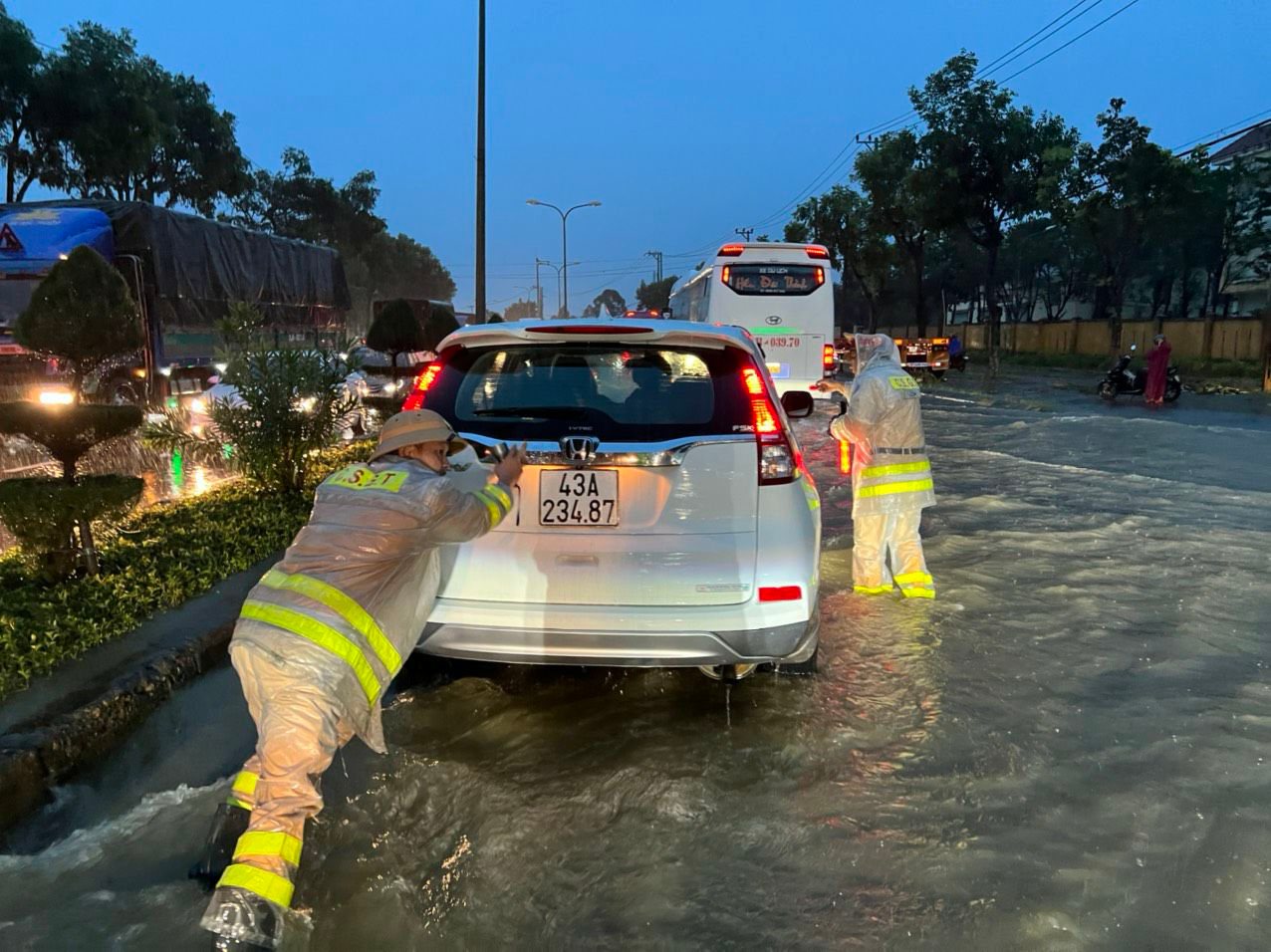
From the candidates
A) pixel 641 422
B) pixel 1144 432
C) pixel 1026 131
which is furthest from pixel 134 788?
pixel 1026 131

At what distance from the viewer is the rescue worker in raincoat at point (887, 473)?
5715 millimetres

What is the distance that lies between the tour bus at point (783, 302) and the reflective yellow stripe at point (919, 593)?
43.3 ft

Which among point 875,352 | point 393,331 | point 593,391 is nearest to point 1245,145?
point 393,331

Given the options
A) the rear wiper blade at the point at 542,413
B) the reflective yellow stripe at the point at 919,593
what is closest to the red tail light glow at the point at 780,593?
the rear wiper blade at the point at 542,413

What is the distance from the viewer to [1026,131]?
28.6m

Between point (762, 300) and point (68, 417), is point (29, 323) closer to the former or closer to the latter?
point (68, 417)

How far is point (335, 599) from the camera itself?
2.69 metres

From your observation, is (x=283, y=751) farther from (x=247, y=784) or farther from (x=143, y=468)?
(x=143, y=468)

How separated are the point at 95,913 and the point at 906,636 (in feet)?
12.8

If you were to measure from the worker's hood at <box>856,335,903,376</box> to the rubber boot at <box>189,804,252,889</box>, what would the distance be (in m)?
4.35

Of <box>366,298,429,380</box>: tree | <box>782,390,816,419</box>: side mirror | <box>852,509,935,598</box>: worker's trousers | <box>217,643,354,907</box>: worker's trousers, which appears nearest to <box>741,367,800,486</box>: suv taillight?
<box>782,390,816,419</box>: side mirror

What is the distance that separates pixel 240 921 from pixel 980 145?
31134 millimetres

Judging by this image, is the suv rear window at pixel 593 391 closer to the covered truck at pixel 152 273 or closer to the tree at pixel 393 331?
the covered truck at pixel 152 273

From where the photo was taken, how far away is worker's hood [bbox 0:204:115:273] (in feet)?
44.8
